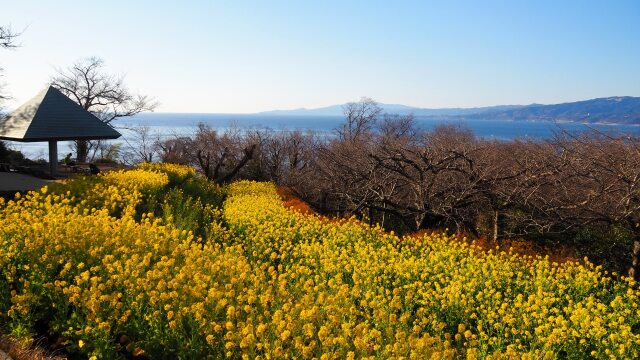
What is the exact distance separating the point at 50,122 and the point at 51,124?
0.17m

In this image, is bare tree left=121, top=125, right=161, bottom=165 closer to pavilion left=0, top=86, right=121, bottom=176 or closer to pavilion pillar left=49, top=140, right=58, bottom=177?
pavilion left=0, top=86, right=121, bottom=176

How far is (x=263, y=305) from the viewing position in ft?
16.4

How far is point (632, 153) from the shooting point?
11.5 metres

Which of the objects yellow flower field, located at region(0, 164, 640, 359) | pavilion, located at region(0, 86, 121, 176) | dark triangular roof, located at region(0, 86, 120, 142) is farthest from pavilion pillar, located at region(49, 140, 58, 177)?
yellow flower field, located at region(0, 164, 640, 359)

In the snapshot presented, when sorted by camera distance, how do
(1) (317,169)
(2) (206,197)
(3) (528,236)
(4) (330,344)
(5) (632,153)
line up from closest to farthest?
(4) (330,344), (5) (632,153), (3) (528,236), (2) (206,197), (1) (317,169)

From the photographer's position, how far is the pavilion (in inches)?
797

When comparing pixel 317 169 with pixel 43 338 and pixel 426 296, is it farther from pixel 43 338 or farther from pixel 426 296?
pixel 43 338

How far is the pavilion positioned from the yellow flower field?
42.6 feet

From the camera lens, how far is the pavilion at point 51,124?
20.2 m

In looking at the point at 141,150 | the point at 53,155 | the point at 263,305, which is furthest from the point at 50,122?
the point at 141,150

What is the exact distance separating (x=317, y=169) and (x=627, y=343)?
64.9 feet

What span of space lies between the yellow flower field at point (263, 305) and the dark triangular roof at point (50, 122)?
42.6ft

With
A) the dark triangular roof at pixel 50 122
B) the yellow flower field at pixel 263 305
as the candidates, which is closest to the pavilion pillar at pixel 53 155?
the dark triangular roof at pixel 50 122

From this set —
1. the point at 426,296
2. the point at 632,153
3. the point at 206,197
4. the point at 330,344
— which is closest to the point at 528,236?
the point at 632,153
